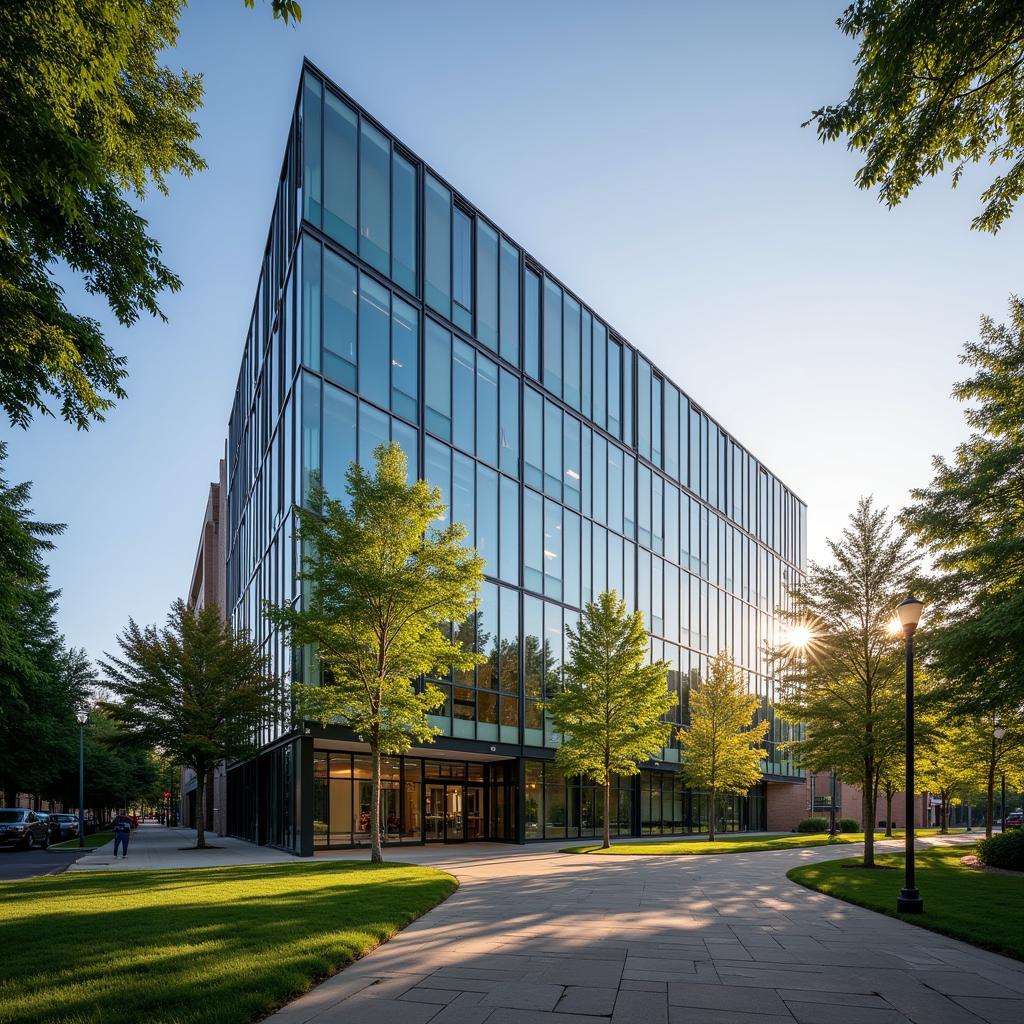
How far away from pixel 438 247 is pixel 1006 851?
26.5 m

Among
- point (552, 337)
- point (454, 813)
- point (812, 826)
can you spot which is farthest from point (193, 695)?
point (812, 826)

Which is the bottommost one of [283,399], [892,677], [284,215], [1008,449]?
[892,677]

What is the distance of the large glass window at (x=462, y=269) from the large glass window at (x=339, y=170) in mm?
5638

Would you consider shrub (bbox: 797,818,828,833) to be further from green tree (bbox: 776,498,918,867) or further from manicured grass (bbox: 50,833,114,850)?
manicured grass (bbox: 50,833,114,850)

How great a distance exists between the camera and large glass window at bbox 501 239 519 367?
36.8m

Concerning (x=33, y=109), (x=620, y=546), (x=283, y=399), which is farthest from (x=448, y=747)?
(x=33, y=109)

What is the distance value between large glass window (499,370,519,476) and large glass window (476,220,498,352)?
1.58 metres

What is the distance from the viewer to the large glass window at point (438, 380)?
3203cm

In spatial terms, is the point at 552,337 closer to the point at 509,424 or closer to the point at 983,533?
the point at 509,424

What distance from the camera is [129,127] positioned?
10133 mm

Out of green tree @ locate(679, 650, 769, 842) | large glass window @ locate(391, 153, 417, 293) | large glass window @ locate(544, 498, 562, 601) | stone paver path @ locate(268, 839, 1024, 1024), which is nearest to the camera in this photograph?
stone paver path @ locate(268, 839, 1024, 1024)

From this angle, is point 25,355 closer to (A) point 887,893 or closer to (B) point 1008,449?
(A) point 887,893

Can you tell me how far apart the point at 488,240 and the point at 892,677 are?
23.0 meters

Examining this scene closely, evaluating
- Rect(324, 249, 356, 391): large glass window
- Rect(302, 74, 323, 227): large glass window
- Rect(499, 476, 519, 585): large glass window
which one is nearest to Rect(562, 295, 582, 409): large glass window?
Rect(499, 476, 519, 585): large glass window
